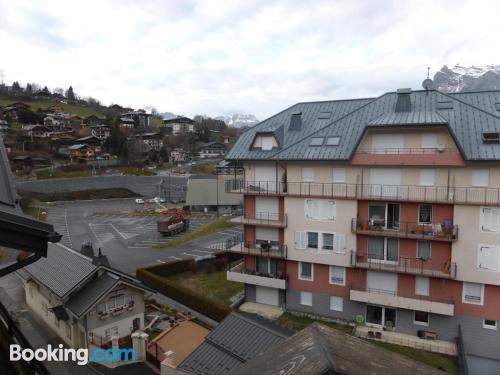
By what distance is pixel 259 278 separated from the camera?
30828mm

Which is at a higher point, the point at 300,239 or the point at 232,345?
the point at 300,239

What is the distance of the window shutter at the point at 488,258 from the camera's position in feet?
78.9

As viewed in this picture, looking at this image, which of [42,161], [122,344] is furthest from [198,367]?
[42,161]

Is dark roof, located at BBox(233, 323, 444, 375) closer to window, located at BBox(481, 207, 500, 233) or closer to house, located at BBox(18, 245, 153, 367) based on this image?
house, located at BBox(18, 245, 153, 367)

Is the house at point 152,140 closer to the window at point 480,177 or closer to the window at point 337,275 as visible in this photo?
the window at point 337,275

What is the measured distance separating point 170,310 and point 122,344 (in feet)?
21.3

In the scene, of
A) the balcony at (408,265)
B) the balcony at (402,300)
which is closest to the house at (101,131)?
the balcony at (408,265)

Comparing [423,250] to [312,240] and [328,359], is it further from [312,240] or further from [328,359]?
[328,359]

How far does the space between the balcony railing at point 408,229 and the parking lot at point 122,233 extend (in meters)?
23.3

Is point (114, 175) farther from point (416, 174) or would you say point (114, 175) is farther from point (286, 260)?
point (416, 174)

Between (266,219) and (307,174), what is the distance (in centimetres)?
511

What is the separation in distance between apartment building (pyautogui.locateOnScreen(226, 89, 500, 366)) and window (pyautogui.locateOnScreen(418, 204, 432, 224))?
7 centimetres

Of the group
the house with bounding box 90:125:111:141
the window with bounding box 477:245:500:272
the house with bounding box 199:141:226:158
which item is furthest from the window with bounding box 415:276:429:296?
the house with bounding box 199:141:226:158

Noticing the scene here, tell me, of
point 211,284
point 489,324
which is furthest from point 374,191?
point 211,284
